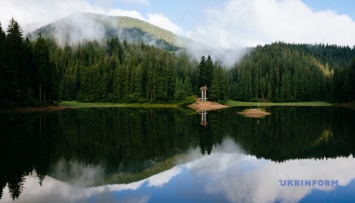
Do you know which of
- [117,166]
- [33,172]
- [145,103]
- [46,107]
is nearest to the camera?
[33,172]

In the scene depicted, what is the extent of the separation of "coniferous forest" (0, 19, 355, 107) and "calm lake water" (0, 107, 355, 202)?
3423cm

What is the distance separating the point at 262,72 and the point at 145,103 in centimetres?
7498

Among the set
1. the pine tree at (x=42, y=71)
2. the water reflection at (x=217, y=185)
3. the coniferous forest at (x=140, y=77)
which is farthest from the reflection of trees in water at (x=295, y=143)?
the pine tree at (x=42, y=71)

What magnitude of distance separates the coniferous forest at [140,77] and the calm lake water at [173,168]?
3423 cm

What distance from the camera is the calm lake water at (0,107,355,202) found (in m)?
12.4

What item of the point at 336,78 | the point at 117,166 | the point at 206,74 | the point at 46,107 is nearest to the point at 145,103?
the point at 206,74

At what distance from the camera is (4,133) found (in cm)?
2692

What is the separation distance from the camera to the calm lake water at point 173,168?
40.7ft

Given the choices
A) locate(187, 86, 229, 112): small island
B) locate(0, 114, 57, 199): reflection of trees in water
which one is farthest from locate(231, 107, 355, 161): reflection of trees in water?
locate(187, 86, 229, 112): small island

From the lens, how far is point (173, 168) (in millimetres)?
16797

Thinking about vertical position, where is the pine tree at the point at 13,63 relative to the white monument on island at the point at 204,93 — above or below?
above

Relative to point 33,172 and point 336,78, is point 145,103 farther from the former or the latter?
point 33,172

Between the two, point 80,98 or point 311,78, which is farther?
point 311,78

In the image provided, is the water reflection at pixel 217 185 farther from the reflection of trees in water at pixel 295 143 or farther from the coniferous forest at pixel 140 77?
the coniferous forest at pixel 140 77
